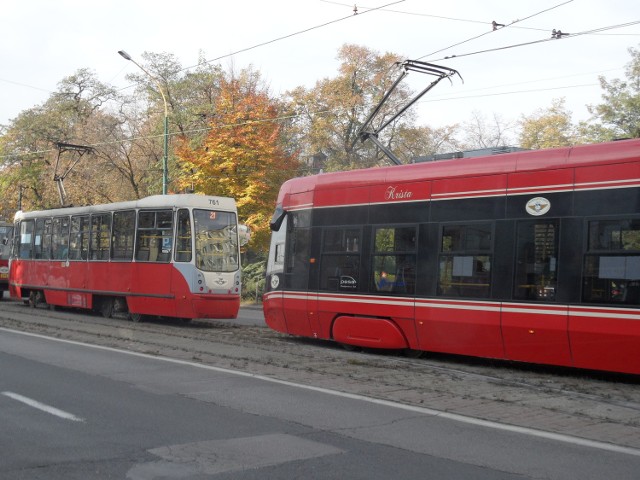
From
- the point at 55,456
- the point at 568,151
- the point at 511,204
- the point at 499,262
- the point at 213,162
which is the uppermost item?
the point at 213,162

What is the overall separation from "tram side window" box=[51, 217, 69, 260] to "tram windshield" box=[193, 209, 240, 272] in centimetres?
648

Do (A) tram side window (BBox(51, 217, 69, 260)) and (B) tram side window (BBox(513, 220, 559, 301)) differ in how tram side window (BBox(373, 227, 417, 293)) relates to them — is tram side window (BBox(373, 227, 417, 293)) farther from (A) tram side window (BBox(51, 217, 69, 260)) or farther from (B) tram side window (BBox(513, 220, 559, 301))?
(A) tram side window (BBox(51, 217, 69, 260))

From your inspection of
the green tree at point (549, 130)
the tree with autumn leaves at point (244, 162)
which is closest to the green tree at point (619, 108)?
the green tree at point (549, 130)

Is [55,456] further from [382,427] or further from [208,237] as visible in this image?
[208,237]

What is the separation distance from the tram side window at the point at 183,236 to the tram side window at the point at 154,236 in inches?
9.9

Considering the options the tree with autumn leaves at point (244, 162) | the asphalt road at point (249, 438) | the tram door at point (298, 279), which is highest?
the tree with autumn leaves at point (244, 162)

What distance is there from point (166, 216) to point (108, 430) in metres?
11.8

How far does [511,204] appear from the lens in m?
11.3

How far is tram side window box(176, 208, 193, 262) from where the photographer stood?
708 inches

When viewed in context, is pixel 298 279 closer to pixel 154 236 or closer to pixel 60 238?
pixel 154 236

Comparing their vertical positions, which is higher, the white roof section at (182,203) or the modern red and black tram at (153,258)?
the white roof section at (182,203)

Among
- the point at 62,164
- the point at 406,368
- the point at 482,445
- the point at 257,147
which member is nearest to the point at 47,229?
the point at 257,147

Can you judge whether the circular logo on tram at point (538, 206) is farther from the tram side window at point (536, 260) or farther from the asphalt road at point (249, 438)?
the asphalt road at point (249, 438)

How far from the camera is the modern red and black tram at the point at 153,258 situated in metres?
18.0
